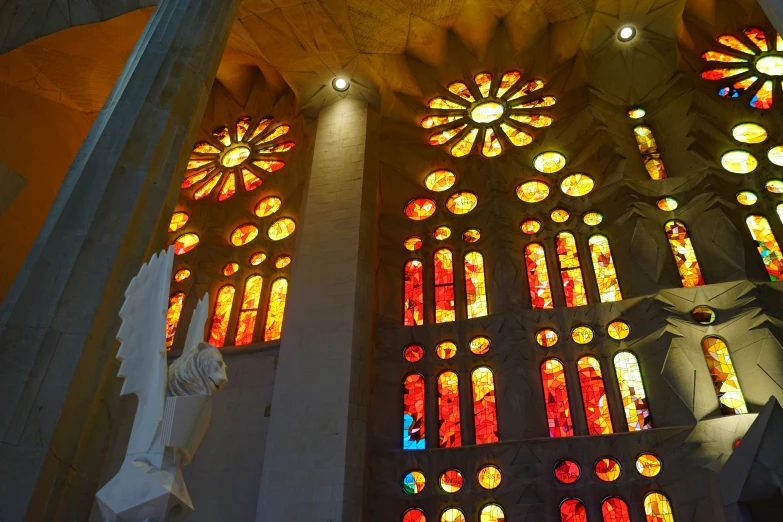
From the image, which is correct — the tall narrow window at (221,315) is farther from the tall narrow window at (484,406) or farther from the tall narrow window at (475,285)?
the tall narrow window at (484,406)

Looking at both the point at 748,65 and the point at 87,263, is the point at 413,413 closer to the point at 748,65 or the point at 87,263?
the point at 87,263

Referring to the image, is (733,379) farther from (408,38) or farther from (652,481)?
(408,38)

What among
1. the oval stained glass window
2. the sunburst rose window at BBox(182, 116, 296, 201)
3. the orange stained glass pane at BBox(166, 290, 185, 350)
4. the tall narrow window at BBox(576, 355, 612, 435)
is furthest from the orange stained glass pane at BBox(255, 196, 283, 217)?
the tall narrow window at BBox(576, 355, 612, 435)

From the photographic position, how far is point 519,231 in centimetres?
1369

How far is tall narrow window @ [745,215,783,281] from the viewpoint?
11852 mm

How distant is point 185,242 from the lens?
1559cm

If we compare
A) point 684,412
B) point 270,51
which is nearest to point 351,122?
point 270,51

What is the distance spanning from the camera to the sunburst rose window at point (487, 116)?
15.3 m

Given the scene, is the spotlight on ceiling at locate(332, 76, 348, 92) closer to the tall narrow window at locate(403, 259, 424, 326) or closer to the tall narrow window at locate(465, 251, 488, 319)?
the tall narrow window at locate(403, 259, 424, 326)

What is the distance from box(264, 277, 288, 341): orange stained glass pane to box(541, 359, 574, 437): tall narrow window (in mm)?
5055

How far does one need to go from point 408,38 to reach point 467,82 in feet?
5.99

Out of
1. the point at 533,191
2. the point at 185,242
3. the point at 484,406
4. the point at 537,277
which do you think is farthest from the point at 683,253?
the point at 185,242

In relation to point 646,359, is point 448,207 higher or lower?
higher

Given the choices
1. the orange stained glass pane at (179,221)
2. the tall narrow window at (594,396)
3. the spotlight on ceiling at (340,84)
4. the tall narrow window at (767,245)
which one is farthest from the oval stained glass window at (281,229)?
the tall narrow window at (767,245)
